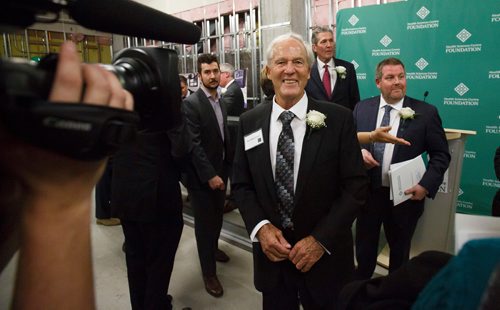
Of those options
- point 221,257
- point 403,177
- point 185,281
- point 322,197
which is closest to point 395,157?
point 403,177

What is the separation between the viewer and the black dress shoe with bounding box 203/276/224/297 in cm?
264

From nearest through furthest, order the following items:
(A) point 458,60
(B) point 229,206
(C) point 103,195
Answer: (A) point 458,60 → (C) point 103,195 → (B) point 229,206

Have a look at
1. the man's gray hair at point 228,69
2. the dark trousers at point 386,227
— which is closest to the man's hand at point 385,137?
the dark trousers at point 386,227

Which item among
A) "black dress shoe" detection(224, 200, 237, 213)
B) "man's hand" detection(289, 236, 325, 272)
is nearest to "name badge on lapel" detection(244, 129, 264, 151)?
"man's hand" detection(289, 236, 325, 272)

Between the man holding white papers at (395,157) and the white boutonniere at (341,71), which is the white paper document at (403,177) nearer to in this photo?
the man holding white papers at (395,157)

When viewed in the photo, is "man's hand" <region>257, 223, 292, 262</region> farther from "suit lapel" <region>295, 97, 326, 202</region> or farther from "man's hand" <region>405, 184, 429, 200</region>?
"man's hand" <region>405, 184, 429, 200</region>

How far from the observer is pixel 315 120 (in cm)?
150

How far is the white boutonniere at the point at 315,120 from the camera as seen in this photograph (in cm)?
150

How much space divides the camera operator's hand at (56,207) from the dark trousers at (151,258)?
5.57ft

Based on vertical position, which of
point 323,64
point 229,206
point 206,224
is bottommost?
point 229,206

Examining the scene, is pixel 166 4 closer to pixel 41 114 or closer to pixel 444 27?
pixel 444 27

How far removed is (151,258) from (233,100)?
7.11 feet

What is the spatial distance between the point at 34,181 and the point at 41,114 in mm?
88

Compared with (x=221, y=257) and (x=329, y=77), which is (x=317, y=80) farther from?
(x=221, y=257)
